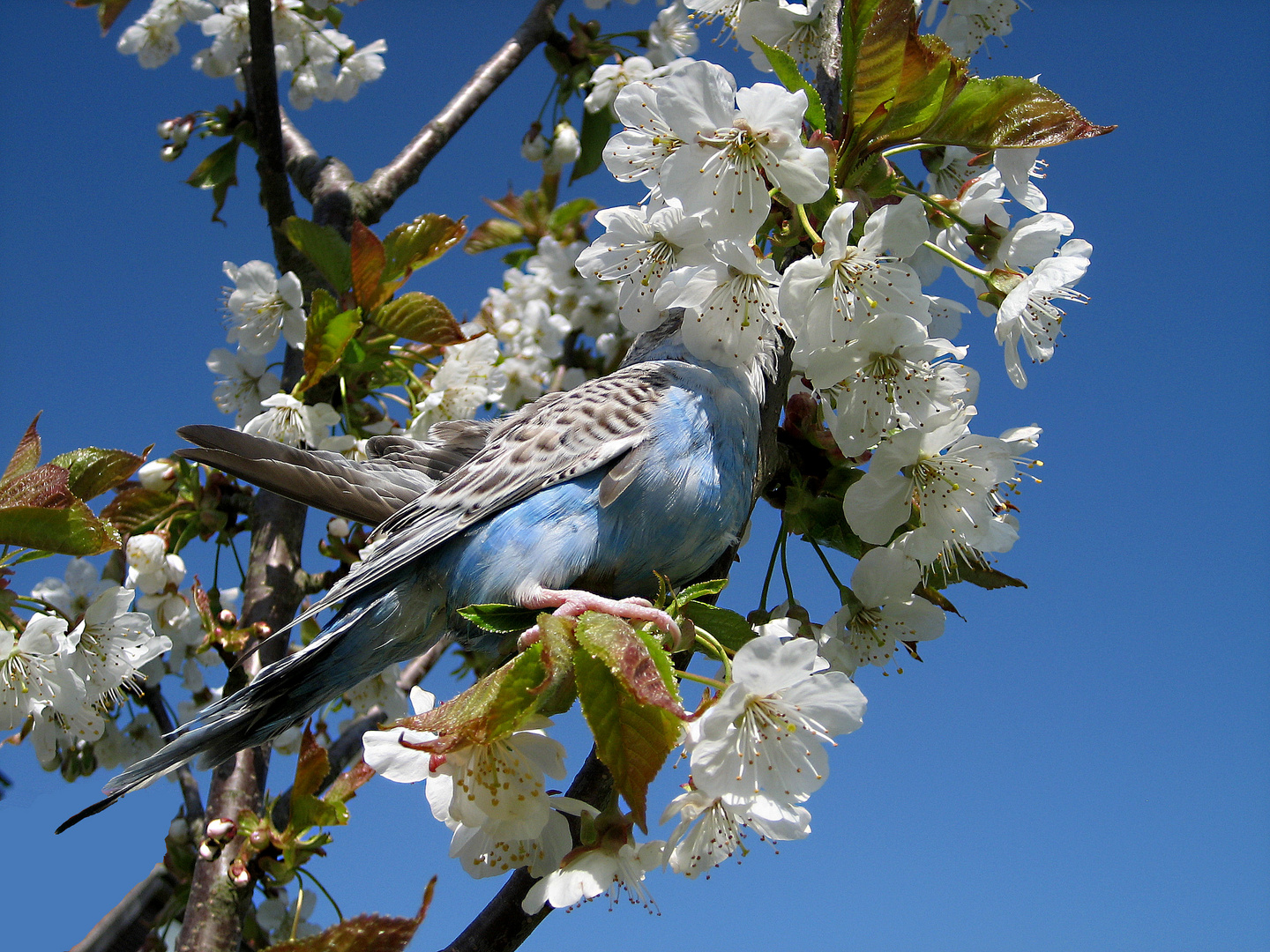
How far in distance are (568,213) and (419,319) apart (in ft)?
6.72

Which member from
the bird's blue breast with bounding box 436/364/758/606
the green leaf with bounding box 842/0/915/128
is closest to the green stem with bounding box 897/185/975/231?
the green leaf with bounding box 842/0/915/128

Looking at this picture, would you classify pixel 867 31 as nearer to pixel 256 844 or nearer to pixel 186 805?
pixel 256 844

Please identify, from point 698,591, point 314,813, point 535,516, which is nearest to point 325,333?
point 535,516

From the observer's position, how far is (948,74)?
1927mm

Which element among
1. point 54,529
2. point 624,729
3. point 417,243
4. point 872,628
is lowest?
point 624,729

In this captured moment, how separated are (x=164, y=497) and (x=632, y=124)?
263 centimetres

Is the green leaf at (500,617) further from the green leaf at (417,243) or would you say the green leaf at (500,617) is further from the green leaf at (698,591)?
the green leaf at (417,243)

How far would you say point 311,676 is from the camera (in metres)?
2.42

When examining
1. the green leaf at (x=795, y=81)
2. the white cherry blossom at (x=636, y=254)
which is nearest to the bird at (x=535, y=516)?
the white cherry blossom at (x=636, y=254)

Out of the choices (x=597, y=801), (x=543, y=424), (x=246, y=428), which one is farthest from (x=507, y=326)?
(x=597, y=801)

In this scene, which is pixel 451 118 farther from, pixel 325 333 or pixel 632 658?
pixel 632 658

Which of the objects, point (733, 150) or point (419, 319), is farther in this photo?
point (419, 319)

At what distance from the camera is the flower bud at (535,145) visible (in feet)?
17.7

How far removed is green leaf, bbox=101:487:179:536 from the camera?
3.51 m
